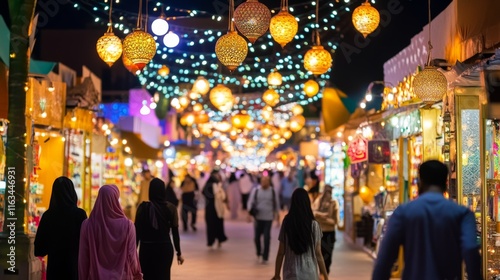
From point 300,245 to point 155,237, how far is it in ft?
6.24

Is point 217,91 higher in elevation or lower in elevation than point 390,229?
higher

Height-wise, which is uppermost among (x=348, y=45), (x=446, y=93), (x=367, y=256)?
(x=348, y=45)

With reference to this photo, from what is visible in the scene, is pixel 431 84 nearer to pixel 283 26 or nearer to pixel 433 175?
pixel 283 26

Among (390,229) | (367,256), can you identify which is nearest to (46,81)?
(367,256)

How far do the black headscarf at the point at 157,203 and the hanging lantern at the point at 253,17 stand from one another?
2.13 metres

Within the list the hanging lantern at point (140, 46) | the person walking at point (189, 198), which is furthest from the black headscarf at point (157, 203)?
the person walking at point (189, 198)

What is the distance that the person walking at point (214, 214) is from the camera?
23.5 m

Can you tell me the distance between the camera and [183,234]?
93.2 ft

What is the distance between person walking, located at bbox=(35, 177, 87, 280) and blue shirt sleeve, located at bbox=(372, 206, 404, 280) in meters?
4.00

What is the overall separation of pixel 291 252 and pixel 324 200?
20.6ft

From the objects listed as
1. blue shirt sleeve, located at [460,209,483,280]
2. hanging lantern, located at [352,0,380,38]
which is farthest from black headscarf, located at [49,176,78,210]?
hanging lantern, located at [352,0,380,38]

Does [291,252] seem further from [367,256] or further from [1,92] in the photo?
[367,256]

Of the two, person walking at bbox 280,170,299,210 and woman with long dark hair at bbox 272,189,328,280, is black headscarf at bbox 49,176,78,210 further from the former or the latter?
person walking at bbox 280,170,299,210

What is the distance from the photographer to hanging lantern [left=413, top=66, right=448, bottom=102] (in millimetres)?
12531
